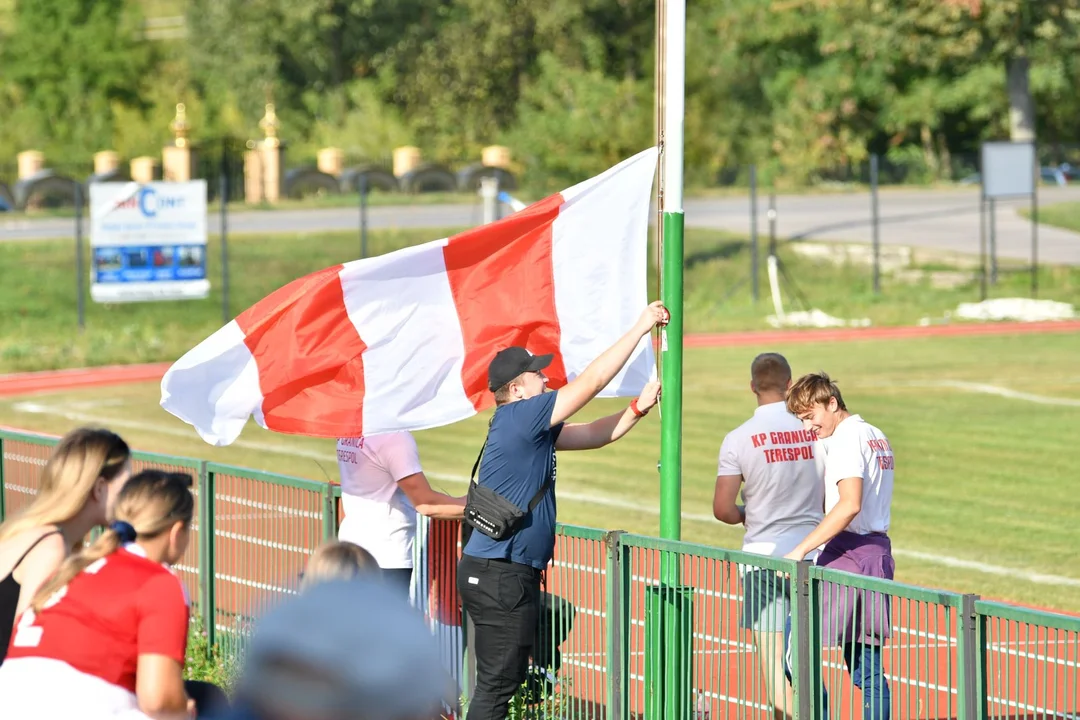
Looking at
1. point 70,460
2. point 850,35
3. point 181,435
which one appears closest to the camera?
point 70,460

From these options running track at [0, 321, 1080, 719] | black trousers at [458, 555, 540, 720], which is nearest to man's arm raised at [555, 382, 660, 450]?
running track at [0, 321, 1080, 719]

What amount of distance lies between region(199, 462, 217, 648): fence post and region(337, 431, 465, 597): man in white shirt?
1773mm

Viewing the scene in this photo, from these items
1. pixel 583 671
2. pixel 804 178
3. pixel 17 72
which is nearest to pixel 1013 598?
pixel 583 671

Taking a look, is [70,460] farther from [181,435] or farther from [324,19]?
[324,19]

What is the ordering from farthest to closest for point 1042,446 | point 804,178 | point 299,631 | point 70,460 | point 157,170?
point 804,178, point 157,170, point 1042,446, point 70,460, point 299,631

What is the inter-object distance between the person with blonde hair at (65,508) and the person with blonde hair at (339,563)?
6.12 ft

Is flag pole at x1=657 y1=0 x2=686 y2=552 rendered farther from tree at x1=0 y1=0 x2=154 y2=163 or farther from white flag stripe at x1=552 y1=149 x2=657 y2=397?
tree at x1=0 y1=0 x2=154 y2=163

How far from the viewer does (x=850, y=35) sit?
56.6 metres

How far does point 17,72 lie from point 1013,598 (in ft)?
239

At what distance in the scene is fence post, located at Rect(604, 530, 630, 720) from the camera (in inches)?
292

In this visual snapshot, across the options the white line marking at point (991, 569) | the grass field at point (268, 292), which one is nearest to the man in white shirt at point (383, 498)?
the white line marking at point (991, 569)

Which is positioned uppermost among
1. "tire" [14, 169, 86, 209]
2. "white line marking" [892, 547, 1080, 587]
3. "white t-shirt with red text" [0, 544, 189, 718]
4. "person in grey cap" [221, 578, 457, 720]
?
"tire" [14, 169, 86, 209]

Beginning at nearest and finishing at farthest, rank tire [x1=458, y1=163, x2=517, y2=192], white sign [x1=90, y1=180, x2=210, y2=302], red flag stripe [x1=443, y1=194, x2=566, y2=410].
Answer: red flag stripe [x1=443, y1=194, x2=566, y2=410] → white sign [x1=90, y1=180, x2=210, y2=302] → tire [x1=458, y1=163, x2=517, y2=192]

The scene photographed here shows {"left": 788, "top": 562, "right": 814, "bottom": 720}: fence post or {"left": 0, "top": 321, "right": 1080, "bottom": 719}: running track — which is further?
{"left": 788, "top": 562, "right": 814, "bottom": 720}: fence post
